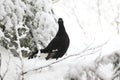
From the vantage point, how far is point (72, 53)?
5309 millimetres

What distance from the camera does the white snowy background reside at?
3143mm

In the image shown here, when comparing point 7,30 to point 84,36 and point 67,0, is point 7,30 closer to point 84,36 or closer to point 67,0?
point 84,36

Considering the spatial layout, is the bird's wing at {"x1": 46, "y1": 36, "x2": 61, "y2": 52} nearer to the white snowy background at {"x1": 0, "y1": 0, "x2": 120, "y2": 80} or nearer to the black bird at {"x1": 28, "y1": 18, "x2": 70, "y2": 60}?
the black bird at {"x1": 28, "y1": 18, "x2": 70, "y2": 60}

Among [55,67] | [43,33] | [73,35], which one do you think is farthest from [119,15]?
[55,67]

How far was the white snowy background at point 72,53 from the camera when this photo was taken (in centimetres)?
314

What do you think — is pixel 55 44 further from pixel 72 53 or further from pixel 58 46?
pixel 72 53

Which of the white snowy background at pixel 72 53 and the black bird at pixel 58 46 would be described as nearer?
the white snowy background at pixel 72 53

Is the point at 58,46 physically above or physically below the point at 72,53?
above

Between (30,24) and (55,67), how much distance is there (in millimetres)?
2131

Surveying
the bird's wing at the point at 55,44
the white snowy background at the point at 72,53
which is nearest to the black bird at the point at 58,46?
the bird's wing at the point at 55,44

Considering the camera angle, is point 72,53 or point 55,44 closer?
point 55,44

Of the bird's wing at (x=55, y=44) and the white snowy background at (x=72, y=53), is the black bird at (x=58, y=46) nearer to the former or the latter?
the bird's wing at (x=55, y=44)

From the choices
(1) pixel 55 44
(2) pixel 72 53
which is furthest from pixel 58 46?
(2) pixel 72 53

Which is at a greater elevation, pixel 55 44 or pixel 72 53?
pixel 55 44
